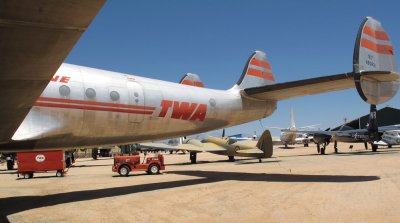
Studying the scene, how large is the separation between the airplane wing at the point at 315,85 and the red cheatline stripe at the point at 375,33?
2.26 metres

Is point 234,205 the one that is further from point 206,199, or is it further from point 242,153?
point 242,153

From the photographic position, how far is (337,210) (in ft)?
30.7

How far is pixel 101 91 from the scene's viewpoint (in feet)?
43.2

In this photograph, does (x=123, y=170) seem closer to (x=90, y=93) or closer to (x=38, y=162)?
(x=38, y=162)

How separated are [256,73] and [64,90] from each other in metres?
11.3

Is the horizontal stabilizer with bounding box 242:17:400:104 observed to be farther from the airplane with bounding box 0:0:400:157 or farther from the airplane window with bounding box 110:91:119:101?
the airplane window with bounding box 110:91:119:101

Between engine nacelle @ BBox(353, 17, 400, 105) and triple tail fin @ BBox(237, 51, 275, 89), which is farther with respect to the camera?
triple tail fin @ BBox(237, 51, 275, 89)

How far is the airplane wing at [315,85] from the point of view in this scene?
1484 cm

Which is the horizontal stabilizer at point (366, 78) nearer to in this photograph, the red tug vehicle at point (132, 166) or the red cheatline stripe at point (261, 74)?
the red cheatline stripe at point (261, 74)

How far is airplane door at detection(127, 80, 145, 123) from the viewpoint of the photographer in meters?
14.0

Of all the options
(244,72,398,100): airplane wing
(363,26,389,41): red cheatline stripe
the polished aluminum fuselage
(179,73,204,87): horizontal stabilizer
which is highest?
(363,26,389,41): red cheatline stripe

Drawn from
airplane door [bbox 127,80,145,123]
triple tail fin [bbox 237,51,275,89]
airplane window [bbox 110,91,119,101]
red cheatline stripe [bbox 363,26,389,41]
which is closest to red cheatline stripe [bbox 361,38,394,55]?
red cheatline stripe [bbox 363,26,389,41]

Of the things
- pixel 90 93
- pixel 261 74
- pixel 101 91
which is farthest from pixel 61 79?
pixel 261 74

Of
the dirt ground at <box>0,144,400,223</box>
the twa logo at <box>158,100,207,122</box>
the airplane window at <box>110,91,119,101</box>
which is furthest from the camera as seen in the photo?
the twa logo at <box>158,100,207,122</box>
